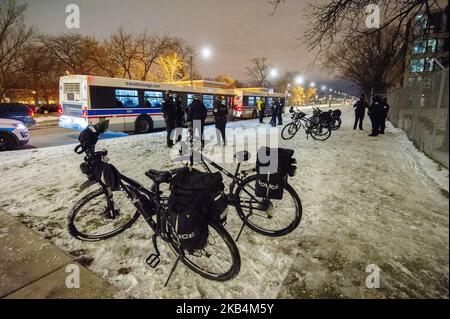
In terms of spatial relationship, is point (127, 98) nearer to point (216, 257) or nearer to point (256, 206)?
point (256, 206)

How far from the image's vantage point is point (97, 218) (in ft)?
12.5

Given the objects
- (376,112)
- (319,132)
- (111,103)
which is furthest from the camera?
(111,103)

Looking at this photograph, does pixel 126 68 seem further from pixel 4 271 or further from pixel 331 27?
pixel 4 271

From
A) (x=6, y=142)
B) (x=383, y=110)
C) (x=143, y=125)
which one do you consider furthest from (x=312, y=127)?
(x=6, y=142)

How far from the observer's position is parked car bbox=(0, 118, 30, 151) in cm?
859

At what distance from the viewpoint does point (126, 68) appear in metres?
34.2

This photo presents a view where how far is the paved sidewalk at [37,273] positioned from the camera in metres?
2.46

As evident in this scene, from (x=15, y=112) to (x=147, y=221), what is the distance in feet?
57.6

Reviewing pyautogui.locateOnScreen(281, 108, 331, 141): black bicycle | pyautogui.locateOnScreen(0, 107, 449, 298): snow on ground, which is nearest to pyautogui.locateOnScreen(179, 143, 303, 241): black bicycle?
pyautogui.locateOnScreen(0, 107, 449, 298): snow on ground

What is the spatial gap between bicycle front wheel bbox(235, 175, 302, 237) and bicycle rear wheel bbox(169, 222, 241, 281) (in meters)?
0.80

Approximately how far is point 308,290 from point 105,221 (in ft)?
9.62

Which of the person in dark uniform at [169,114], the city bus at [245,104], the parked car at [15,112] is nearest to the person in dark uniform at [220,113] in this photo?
the person in dark uniform at [169,114]

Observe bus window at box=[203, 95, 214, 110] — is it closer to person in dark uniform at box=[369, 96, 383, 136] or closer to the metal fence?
person in dark uniform at box=[369, 96, 383, 136]

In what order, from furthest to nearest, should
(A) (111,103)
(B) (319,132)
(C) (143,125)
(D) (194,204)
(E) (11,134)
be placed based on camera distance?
(C) (143,125) < (A) (111,103) < (B) (319,132) < (E) (11,134) < (D) (194,204)
